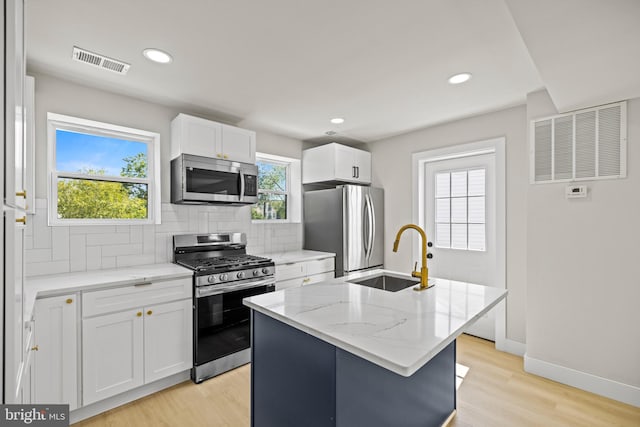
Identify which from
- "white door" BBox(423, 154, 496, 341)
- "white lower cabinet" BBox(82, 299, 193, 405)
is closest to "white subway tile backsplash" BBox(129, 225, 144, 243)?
"white lower cabinet" BBox(82, 299, 193, 405)

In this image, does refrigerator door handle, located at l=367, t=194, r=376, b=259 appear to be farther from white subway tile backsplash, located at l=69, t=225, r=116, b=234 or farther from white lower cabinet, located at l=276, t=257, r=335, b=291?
white subway tile backsplash, located at l=69, t=225, r=116, b=234

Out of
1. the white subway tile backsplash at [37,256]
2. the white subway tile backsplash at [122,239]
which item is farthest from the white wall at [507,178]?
the white subway tile backsplash at [37,256]

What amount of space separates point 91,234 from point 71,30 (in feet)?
5.03

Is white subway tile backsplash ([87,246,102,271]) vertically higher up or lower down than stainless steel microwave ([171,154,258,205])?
lower down

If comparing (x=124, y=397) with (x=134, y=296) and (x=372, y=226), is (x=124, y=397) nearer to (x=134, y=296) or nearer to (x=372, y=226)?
(x=134, y=296)

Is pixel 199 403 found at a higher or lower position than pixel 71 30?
lower

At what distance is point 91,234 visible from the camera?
8.52 ft

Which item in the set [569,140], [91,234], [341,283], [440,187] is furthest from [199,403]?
[569,140]

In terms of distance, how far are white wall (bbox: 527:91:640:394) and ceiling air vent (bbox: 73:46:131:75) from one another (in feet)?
10.9

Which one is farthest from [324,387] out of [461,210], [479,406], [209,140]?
[461,210]

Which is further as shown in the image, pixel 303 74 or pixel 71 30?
pixel 303 74

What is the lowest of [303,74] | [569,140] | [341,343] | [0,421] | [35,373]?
[35,373]

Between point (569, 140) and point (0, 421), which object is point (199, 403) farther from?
point (569, 140)

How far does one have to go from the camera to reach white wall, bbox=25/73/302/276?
2373 millimetres
